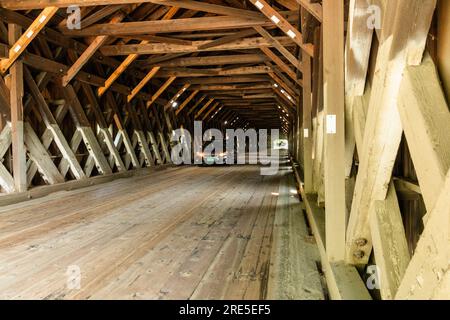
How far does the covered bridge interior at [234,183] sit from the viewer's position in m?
1.38

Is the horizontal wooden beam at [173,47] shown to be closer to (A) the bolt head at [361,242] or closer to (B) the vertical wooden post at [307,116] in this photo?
(B) the vertical wooden post at [307,116]

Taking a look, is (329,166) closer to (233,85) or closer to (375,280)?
(375,280)

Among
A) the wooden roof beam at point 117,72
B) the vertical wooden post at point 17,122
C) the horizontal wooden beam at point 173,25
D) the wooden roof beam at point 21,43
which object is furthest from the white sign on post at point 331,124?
the wooden roof beam at point 117,72

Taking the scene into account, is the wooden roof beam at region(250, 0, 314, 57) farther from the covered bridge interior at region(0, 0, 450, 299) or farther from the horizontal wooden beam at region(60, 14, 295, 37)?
the horizontal wooden beam at region(60, 14, 295, 37)

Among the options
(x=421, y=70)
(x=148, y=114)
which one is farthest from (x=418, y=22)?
(x=148, y=114)

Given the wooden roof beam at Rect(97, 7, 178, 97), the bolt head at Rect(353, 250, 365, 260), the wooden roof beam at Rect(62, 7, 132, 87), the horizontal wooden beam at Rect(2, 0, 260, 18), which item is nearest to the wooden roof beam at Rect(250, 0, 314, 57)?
the horizontal wooden beam at Rect(2, 0, 260, 18)

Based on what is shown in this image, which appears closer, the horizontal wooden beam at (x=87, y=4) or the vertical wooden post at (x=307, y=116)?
the horizontal wooden beam at (x=87, y=4)

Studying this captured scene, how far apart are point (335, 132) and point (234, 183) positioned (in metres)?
6.41

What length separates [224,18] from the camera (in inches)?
278

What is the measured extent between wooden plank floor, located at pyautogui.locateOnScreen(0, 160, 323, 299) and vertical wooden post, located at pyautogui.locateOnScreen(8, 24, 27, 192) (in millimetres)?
620

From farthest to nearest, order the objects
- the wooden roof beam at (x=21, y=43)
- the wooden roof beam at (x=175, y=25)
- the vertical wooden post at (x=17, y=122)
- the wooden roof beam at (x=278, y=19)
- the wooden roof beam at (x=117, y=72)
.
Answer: the wooden roof beam at (x=117, y=72)
the wooden roof beam at (x=175, y=25)
the vertical wooden post at (x=17, y=122)
the wooden roof beam at (x=21, y=43)
the wooden roof beam at (x=278, y=19)

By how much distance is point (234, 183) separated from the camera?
28.2 ft

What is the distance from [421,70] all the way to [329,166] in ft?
3.26

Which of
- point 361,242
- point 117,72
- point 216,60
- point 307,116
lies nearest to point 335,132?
point 361,242
